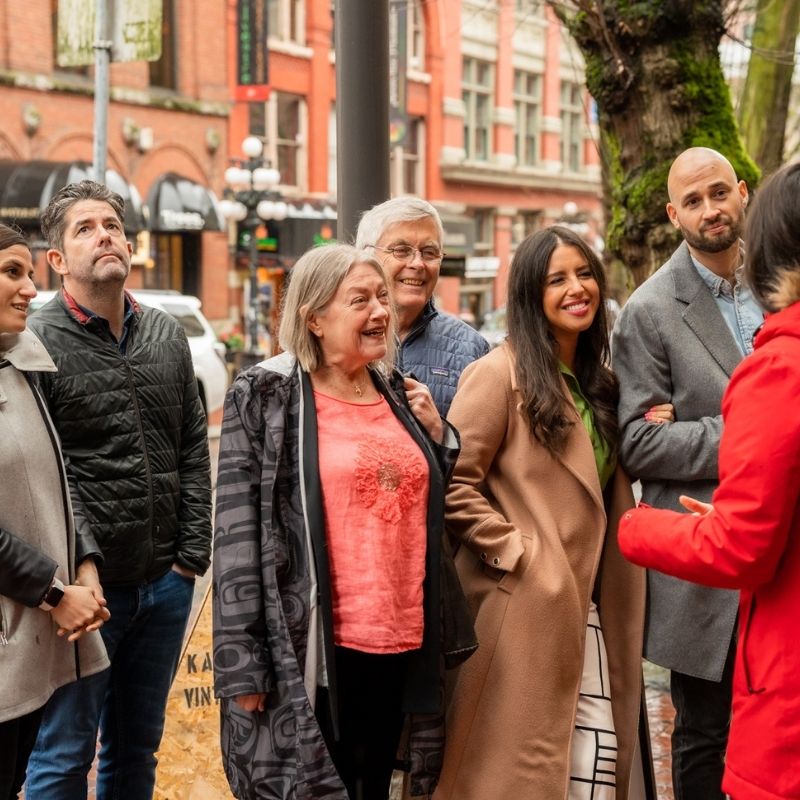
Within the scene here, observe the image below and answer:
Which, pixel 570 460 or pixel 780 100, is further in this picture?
pixel 780 100

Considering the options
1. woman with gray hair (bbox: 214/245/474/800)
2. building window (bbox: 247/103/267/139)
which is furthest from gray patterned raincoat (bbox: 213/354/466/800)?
building window (bbox: 247/103/267/139)

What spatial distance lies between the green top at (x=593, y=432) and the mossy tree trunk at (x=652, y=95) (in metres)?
2.87

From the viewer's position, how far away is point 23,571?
10.2 feet

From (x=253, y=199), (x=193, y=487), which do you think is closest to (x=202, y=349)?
(x=253, y=199)

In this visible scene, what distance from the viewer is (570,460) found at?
3607mm

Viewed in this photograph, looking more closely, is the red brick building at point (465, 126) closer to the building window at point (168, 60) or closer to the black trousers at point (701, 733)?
the building window at point (168, 60)

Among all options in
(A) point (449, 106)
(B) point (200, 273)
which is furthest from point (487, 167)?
(B) point (200, 273)

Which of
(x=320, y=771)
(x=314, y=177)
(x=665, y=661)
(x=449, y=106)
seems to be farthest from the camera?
(x=449, y=106)

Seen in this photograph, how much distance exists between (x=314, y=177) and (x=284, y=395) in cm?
2997

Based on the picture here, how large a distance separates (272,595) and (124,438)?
0.89 meters

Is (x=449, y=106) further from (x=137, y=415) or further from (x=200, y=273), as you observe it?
(x=137, y=415)

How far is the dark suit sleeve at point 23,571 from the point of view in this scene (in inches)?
122

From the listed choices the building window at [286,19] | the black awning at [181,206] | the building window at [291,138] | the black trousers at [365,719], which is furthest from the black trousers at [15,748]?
the building window at [286,19]

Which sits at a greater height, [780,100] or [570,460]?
[780,100]
